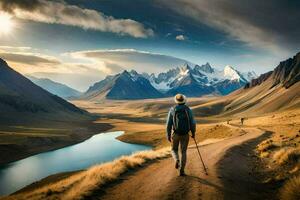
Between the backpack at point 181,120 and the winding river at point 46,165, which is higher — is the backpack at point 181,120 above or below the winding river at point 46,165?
above

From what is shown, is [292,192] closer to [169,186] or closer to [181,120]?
[169,186]

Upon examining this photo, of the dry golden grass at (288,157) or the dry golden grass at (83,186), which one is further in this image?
the dry golden grass at (288,157)

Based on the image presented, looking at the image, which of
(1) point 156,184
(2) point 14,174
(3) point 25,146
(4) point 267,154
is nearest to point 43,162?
(2) point 14,174

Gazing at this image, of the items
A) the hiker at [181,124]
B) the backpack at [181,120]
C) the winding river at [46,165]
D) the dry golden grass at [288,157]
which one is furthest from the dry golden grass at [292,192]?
the winding river at [46,165]

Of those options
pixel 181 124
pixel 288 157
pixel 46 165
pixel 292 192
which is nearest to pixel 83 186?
pixel 181 124

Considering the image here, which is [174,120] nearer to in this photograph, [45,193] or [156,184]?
[156,184]

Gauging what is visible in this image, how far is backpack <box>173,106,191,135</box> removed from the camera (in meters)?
15.9

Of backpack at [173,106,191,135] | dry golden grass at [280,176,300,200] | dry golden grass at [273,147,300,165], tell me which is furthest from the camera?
dry golden grass at [273,147,300,165]

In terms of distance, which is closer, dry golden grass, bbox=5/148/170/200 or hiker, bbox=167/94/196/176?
dry golden grass, bbox=5/148/170/200

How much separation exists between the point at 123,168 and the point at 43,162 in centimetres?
6817

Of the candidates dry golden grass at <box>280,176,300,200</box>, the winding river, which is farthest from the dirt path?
the winding river

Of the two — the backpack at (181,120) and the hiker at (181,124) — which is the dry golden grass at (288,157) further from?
the backpack at (181,120)

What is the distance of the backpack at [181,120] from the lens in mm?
15945

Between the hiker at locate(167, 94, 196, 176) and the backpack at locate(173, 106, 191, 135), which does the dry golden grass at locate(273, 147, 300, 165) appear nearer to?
the hiker at locate(167, 94, 196, 176)
